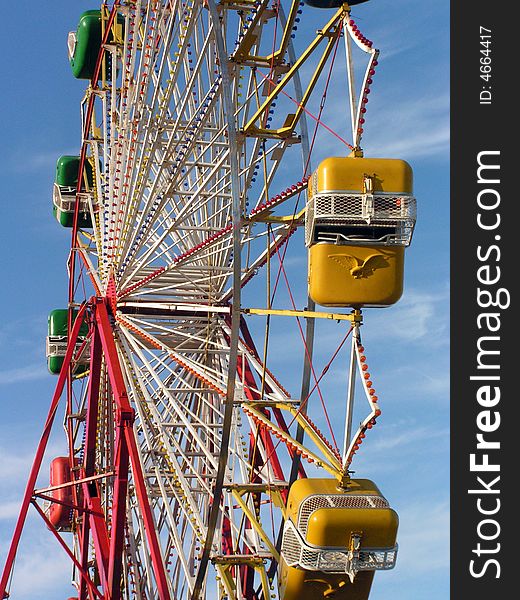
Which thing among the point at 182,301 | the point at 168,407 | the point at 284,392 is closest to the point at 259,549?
the point at 284,392

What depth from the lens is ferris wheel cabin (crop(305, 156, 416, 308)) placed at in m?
16.0

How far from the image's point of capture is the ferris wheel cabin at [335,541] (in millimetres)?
16188

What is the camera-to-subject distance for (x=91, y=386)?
2150 cm

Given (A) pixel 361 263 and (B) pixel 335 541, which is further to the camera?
(B) pixel 335 541

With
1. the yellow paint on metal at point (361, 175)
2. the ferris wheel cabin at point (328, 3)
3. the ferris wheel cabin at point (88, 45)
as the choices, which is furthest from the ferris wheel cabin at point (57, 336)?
the yellow paint on metal at point (361, 175)

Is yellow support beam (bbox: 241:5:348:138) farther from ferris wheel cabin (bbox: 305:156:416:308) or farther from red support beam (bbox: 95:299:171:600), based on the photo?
red support beam (bbox: 95:299:171:600)

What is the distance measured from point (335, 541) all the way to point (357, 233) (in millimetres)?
3717

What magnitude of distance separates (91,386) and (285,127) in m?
5.82

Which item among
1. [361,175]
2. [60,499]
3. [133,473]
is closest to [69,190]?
[60,499]

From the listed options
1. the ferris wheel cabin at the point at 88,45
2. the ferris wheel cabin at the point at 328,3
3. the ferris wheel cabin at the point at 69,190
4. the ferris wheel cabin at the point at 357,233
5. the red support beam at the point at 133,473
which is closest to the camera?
the ferris wheel cabin at the point at 357,233

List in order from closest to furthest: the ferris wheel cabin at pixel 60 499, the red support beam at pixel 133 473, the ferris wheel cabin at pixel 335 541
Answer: the ferris wheel cabin at pixel 335 541, the red support beam at pixel 133 473, the ferris wheel cabin at pixel 60 499

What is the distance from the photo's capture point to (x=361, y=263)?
16094 mm

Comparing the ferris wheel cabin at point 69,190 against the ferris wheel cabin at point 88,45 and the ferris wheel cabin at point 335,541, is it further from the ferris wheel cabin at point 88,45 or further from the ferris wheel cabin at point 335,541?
the ferris wheel cabin at point 335,541

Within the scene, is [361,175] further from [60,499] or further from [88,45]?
[60,499]
